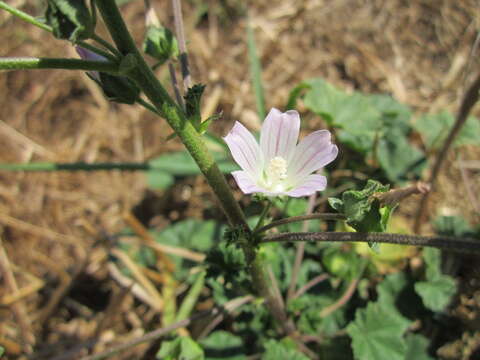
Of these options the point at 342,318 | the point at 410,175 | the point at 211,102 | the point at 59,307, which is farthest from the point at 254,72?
the point at 59,307

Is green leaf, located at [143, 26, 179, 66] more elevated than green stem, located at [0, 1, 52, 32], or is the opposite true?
green stem, located at [0, 1, 52, 32]

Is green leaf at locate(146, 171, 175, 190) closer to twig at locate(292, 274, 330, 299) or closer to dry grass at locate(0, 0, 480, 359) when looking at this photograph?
dry grass at locate(0, 0, 480, 359)

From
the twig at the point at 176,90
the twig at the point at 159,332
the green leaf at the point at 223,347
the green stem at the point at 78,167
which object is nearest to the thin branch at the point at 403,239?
the twig at the point at 176,90

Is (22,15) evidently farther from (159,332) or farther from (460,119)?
(460,119)

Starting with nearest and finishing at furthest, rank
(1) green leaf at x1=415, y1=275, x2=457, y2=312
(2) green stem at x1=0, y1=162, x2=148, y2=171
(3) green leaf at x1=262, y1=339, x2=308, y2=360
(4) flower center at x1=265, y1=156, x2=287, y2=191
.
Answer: (4) flower center at x1=265, y1=156, x2=287, y2=191 < (3) green leaf at x1=262, y1=339, x2=308, y2=360 < (1) green leaf at x1=415, y1=275, x2=457, y2=312 < (2) green stem at x1=0, y1=162, x2=148, y2=171

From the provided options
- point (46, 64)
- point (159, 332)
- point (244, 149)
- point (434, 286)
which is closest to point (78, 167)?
point (159, 332)

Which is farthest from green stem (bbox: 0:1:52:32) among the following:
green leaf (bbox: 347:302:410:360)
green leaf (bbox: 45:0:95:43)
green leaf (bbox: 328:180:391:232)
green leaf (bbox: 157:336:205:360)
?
green leaf (bbox: 347:302:410:360)

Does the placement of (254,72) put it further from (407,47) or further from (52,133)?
(52,133)
